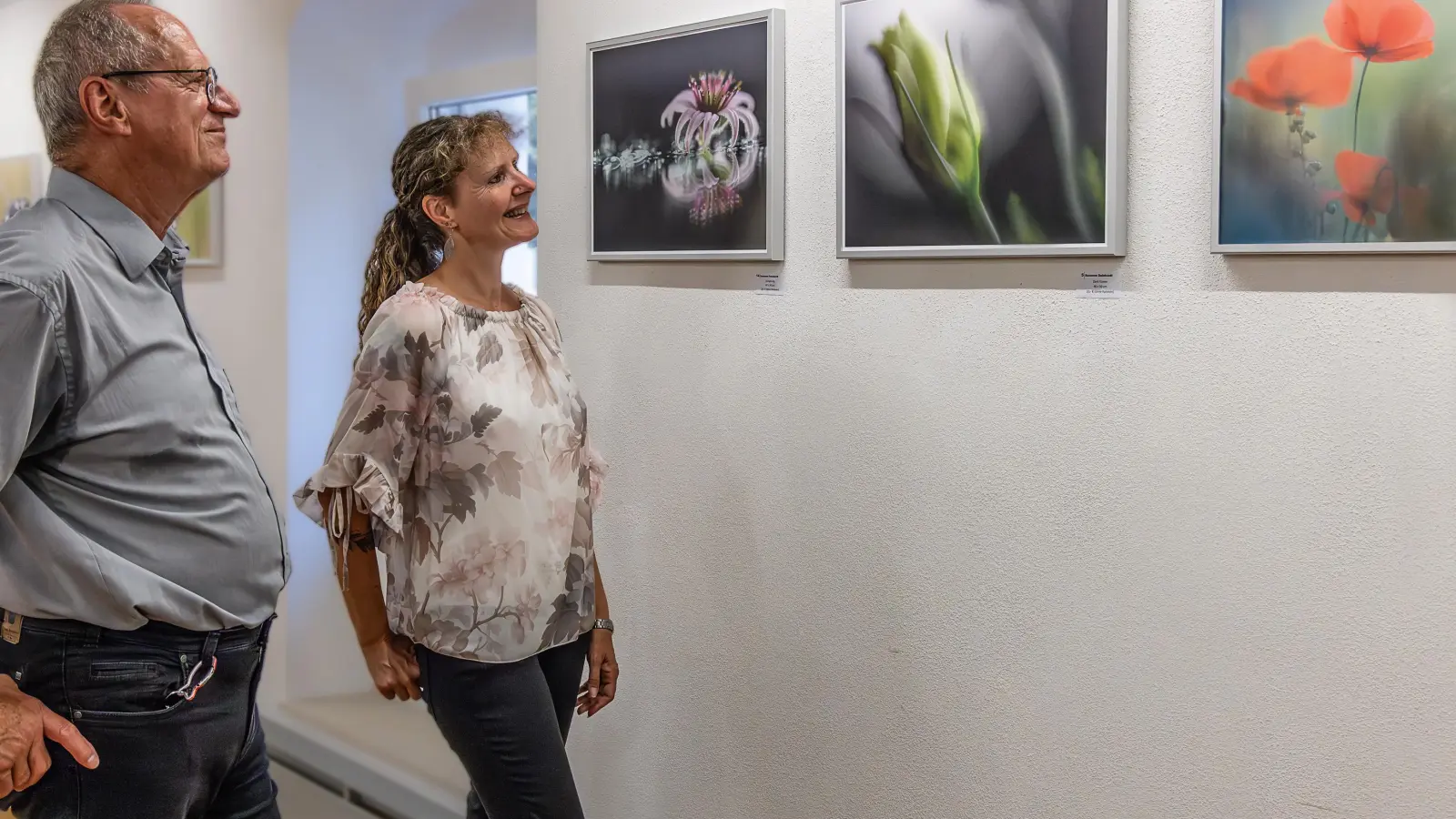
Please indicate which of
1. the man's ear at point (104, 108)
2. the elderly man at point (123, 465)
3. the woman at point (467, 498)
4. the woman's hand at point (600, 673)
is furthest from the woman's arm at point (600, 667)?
the man's ear at point (104, 108)

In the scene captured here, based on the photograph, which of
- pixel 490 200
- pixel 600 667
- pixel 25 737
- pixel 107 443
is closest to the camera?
pixel 25 737

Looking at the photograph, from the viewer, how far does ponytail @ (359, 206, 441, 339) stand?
2.33 m

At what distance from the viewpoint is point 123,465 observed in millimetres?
1706

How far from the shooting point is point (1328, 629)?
6.15ft

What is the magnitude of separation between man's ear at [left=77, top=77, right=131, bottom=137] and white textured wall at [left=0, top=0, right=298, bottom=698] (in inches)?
112

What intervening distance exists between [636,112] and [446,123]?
2.00 ft

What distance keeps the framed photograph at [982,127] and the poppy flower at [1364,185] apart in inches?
12.8

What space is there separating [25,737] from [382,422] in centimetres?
75

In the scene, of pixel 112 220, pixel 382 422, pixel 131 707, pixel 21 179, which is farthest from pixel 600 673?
pixel 21 179

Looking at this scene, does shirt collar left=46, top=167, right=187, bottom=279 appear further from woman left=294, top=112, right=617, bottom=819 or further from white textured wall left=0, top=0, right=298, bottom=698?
white textured wall left=0, top=0, right=298, bottom=698

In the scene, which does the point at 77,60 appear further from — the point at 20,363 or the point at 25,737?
the point at 25,737

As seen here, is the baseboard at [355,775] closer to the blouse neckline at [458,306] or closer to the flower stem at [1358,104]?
the blouse neckline at [458,306]

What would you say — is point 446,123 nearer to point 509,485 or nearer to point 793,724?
point 509,485

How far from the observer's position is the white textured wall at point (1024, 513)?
1.84 m
